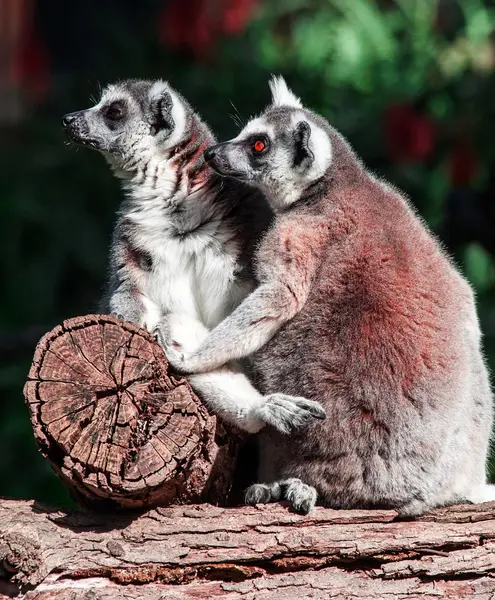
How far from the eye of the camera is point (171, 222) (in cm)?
415

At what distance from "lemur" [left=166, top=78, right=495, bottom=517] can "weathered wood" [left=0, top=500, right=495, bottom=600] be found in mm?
155

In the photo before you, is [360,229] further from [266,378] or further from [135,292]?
[135,292]

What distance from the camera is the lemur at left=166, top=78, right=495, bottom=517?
3670mm

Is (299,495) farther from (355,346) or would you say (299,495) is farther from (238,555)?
(355,346)

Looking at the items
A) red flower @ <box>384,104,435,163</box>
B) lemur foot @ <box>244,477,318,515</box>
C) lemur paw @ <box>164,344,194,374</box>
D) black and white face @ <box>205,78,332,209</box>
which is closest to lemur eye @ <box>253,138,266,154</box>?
black and white face @ <box>205,78,332,209</box>

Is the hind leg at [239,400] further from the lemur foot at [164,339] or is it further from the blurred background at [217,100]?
the blurred background at [217,100]

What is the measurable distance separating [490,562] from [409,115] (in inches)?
191

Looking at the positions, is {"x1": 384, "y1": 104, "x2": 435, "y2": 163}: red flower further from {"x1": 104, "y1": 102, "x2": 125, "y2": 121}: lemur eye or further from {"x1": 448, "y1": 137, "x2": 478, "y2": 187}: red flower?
{"x1": 104, "y1": 102, "x2": 125, "y2": 121}: lemur eye

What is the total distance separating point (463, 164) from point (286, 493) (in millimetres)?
4644

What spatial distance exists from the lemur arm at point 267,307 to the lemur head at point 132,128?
77 centimetres

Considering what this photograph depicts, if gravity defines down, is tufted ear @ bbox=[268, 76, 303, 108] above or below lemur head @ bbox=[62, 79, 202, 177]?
above

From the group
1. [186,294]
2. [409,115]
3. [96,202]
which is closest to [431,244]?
[186,294]

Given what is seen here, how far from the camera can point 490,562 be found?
11.6 feet

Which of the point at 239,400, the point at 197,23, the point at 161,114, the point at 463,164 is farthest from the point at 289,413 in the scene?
the point at 197,23
